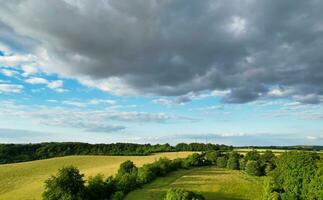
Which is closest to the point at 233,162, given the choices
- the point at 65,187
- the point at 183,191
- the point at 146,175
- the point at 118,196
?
the point at 146,175

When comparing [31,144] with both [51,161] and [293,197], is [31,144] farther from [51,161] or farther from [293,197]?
[293,197]

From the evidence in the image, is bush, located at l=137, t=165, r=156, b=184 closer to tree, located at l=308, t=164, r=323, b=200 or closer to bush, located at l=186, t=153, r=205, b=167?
bush, located at l=186, t=153, r=205, b=167

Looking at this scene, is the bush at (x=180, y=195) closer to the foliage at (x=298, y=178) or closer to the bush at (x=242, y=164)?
the foliage at (x=298, y=178)

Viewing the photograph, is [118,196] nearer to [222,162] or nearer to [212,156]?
[222,162]

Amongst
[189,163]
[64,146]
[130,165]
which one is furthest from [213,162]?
[64,146]

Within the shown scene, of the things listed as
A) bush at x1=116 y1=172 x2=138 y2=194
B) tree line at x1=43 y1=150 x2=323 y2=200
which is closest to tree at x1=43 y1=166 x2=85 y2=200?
tree line at x1=43 y1=150 x2=323 y2=200
